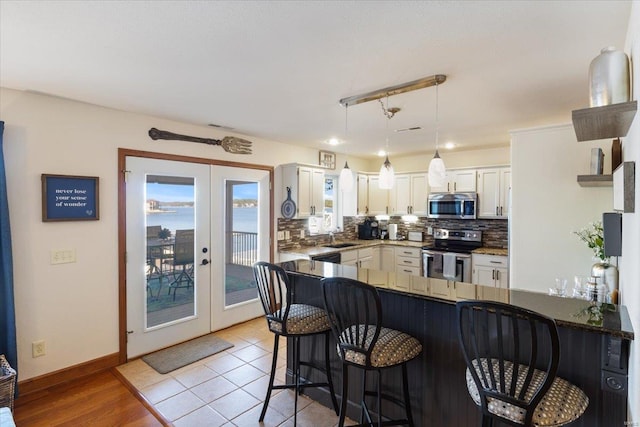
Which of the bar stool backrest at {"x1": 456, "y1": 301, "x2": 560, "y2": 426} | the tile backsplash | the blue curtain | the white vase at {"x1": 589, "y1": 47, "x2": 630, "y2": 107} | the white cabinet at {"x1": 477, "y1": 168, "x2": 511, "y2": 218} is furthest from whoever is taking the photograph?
the tile backsplash

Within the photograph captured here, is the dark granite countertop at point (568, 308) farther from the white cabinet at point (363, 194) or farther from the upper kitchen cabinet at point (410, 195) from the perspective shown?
the white cabinet at point (363, 194)

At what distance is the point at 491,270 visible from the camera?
15.3ft

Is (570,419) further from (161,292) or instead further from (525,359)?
(161,292)

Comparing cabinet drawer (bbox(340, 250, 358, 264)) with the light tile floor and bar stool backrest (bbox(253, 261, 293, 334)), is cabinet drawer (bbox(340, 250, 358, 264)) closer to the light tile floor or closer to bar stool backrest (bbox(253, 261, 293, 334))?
the light tile floor

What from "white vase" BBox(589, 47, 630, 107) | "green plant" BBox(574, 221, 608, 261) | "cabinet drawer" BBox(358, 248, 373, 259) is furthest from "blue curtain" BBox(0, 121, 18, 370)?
"green plant" BBox(574, 221, 608, 261)

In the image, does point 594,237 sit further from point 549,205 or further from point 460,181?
point 460,181

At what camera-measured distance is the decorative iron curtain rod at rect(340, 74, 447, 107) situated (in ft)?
7.82

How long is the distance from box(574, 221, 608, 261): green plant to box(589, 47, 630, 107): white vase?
1.34 m

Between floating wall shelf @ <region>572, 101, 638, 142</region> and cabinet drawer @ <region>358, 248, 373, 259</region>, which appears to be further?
cabinet drawer @ <region>358, 248, 373, 259</region>

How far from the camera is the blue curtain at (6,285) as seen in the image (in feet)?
8.18

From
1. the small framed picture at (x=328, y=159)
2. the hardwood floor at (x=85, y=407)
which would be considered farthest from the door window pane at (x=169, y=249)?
the small framed picture at (x=328, y=159)

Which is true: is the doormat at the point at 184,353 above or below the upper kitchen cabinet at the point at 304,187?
below

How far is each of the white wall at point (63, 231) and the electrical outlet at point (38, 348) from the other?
0.10 feet

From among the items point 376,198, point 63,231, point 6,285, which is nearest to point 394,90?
point 63,231
